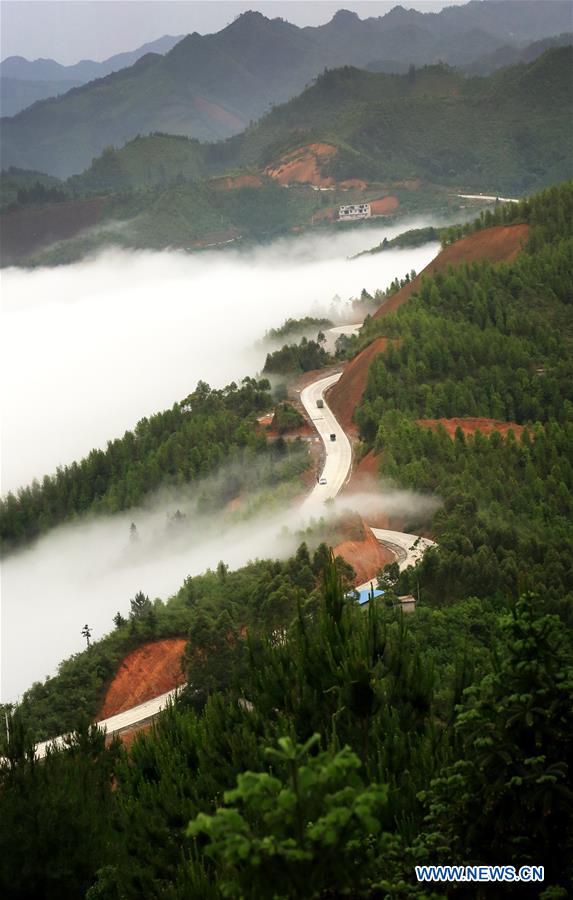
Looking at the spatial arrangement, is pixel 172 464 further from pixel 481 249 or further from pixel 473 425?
pixel 481 249

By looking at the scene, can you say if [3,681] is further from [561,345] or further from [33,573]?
[561,345]

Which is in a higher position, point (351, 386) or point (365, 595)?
point (351, 386)

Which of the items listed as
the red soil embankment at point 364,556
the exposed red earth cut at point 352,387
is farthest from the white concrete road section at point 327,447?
the red soil embankment at point 364,556

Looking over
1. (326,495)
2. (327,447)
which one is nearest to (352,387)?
(327,447)

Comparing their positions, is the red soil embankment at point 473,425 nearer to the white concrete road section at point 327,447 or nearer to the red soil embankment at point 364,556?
the white concrete road section at point 327,447

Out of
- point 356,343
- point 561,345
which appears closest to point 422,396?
point 561,345

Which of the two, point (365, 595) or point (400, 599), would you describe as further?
point (365, 595)
